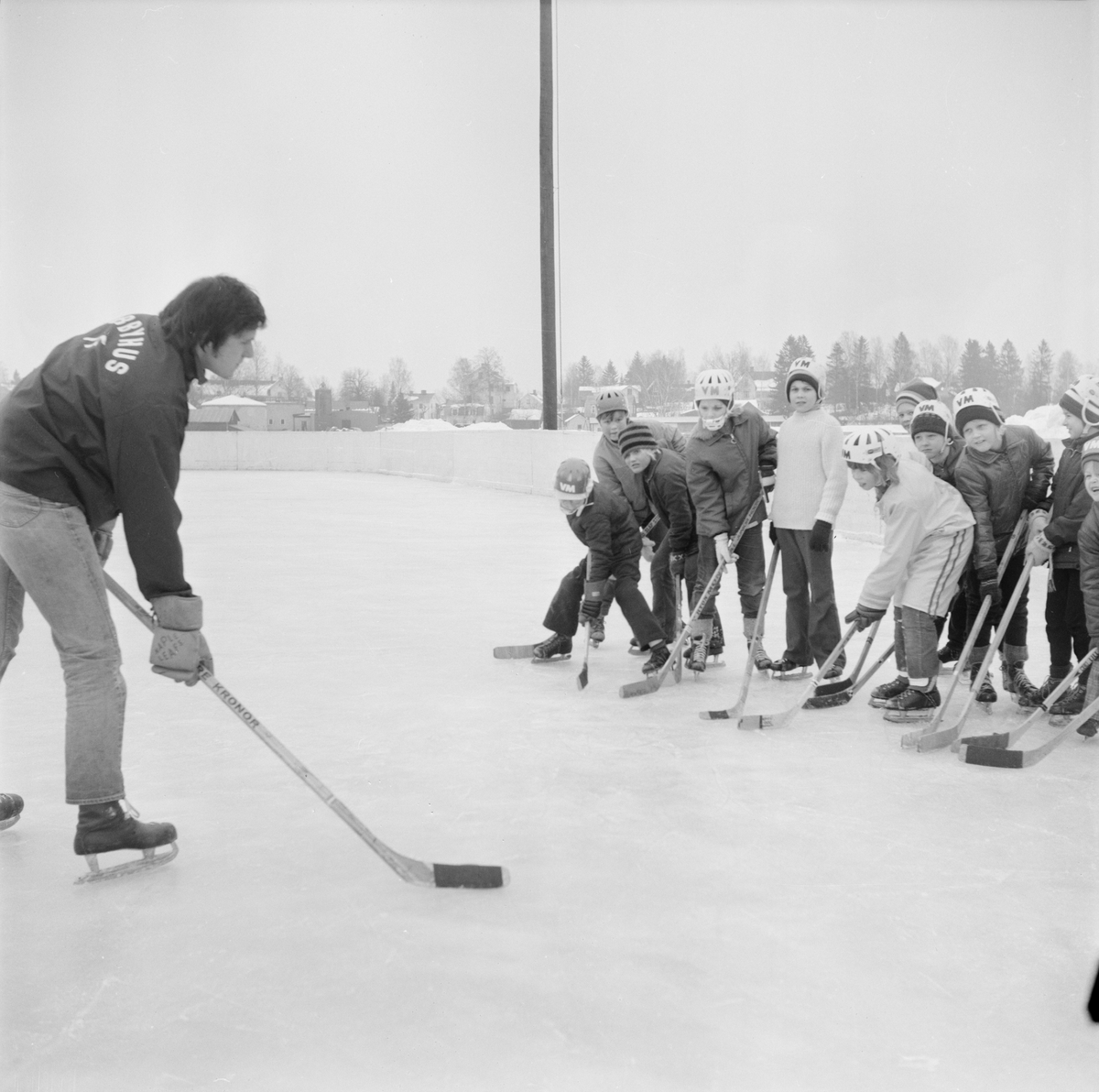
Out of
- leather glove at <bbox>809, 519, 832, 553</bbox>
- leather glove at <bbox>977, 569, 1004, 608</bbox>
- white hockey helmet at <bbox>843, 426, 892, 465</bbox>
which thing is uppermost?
white hockey helmet at <bbox>843, 426, 892, 465</bbox>

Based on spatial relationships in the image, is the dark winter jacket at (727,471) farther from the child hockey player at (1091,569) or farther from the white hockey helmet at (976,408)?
the child hockey player at (1091,569)

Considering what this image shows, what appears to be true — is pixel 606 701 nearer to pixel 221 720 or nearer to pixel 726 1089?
pixel 221 720

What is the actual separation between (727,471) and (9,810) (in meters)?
2.81

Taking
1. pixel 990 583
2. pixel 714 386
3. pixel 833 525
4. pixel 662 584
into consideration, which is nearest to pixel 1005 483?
pixel 990 583

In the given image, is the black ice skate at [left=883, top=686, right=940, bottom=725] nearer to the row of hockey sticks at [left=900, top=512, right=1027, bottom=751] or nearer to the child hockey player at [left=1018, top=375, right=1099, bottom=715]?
the row of hockey sticks at [left=900, top=512, right=1027, bottom=751]

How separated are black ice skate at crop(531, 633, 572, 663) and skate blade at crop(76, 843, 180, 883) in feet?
7.84

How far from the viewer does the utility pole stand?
15.5m

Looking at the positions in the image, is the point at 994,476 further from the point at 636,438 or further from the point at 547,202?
the point at 547,202

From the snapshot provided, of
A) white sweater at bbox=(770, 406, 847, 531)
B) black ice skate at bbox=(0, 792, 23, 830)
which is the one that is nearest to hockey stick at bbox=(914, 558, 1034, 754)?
white sweater at bbox=(770, 406, 847, 531)

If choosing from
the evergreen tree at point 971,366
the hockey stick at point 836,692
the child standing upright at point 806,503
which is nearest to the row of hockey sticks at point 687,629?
the child standing upright at point 806,503

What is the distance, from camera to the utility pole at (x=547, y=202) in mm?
15453

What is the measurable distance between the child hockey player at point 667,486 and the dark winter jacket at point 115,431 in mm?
2471

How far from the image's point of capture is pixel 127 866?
2.52 meters

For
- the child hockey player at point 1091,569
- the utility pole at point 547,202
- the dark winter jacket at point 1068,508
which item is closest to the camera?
the child hockey player at point 1091,569
